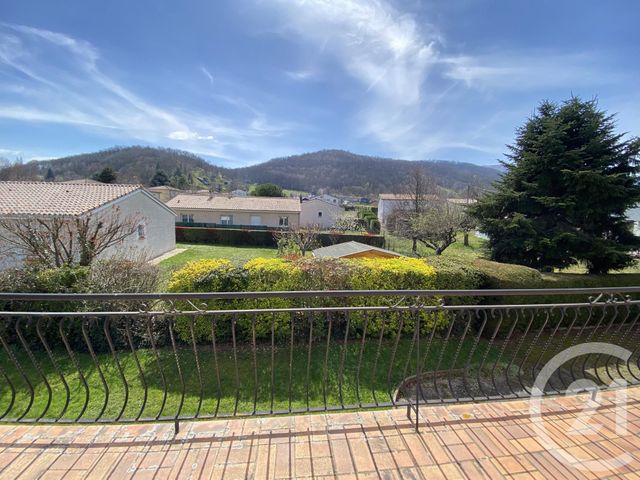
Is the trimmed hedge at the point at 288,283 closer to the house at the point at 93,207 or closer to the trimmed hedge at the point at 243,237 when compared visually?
the house at the point at 93,207

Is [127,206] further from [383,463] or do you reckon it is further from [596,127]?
[596,127]

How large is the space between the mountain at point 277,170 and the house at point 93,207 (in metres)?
38.5

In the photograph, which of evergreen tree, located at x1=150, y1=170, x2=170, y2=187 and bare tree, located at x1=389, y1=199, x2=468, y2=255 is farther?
evergreen tree, located at x1=150, y1=170, x2=170, y2=187

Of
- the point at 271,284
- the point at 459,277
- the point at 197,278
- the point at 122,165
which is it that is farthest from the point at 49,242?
the point at 122,165

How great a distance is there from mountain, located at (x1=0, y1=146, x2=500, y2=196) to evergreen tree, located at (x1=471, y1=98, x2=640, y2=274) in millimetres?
38624

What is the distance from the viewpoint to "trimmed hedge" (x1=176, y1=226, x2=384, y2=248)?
21225mm

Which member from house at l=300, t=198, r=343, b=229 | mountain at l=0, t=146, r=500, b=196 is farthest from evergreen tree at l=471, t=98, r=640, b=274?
mountain at l=0, t=146, r=500, b=196

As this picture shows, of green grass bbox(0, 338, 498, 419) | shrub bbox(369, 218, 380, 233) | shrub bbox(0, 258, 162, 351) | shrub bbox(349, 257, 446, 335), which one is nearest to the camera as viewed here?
green grass bbox(0, 338, 498, 419)

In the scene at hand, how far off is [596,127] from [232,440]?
1150cm

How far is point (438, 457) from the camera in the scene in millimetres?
1809

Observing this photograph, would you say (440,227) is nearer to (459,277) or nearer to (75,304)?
(459,277)

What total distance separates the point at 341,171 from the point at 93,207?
6445 centimetres

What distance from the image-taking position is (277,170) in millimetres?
75812

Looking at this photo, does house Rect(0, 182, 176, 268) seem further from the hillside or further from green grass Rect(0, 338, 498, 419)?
the hillside
